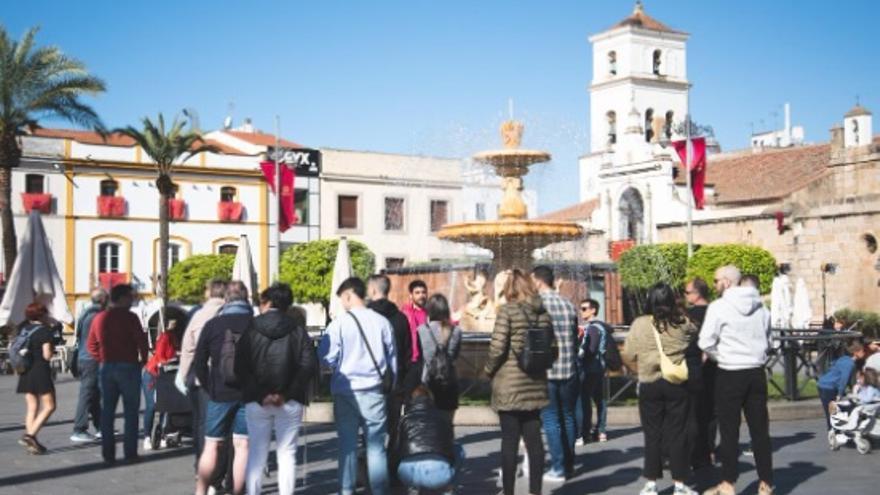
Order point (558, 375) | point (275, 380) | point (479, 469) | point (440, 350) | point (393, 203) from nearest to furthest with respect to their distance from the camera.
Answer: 1. point (275, 380)
2. point (440, 350)
3. point (558, 375)
4. point (479, 469)
5. point (393, 203)

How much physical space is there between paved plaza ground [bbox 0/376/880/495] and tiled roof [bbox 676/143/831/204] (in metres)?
42.2

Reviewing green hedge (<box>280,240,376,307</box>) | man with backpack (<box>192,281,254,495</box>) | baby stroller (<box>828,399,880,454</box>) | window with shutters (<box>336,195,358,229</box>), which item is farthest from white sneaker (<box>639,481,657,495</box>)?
window with shutters (<box>336,195,358,229</box>)

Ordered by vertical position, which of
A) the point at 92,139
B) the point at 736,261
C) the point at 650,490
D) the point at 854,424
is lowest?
the point at 650,490

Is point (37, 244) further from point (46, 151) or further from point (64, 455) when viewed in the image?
point (46, 151)

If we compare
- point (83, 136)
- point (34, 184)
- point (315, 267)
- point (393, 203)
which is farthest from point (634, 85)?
point (34, 184)

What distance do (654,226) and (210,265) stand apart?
24.4 meters

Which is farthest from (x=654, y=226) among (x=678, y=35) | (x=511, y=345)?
(x=511, y=345)

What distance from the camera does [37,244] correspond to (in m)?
14.1

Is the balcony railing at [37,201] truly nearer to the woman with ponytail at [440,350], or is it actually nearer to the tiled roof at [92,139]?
the tiled roof at [92,139]

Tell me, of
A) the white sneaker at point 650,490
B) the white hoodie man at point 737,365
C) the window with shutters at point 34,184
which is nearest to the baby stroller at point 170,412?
the white sneaker at point 650,490

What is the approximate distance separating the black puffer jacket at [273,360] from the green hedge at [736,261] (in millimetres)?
37333

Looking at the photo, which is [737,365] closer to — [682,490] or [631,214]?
[682,490]

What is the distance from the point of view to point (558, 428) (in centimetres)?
972

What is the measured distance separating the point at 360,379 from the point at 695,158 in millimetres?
36538
